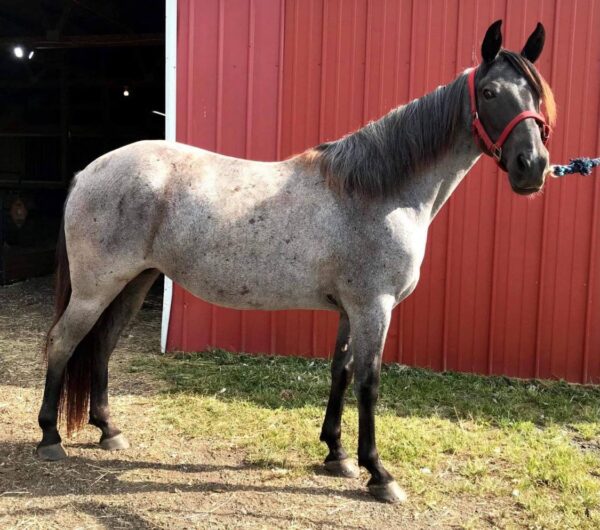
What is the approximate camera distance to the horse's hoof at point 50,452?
2.99 meters

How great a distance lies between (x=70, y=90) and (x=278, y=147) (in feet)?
30.3

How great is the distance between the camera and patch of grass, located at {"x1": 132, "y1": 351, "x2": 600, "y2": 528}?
2787 millimetres

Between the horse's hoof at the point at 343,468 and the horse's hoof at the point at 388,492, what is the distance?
0.23 m

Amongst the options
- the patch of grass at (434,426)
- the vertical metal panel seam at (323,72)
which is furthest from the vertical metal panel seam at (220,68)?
the patch of grass at (434,426)

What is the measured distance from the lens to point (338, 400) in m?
3.09

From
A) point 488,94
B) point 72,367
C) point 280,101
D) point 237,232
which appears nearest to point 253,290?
point 237,232

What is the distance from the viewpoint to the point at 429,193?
109 inches

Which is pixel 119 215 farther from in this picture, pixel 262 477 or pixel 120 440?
pixel 262 477

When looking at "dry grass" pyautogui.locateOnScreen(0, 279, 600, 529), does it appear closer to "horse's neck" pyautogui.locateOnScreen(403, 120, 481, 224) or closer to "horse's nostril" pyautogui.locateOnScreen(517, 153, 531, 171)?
"horse's neck" pyautogui.locateOnScreen(403, 120, 481, 224)

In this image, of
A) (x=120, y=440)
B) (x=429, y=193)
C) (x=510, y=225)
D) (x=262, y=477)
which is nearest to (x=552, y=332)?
(x=510, y=225)

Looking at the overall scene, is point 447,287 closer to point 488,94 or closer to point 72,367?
point 488,94

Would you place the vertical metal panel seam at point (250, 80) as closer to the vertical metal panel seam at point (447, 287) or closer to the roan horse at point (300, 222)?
the vertical metal panel seam at point (447, 287)

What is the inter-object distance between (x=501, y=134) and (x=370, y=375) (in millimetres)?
1303

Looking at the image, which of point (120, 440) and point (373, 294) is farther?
point (120, 440)
